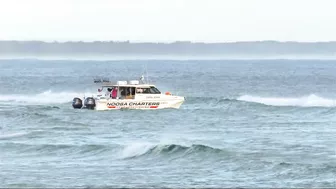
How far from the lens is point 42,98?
8519cm

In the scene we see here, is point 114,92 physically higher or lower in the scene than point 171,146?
higher

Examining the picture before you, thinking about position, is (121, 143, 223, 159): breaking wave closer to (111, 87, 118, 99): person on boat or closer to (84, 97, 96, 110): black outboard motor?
(84, 97, 96, 110): black outboard motor

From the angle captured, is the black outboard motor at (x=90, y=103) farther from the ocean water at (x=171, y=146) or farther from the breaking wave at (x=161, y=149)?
the breaking wave at (x=161, y=149)

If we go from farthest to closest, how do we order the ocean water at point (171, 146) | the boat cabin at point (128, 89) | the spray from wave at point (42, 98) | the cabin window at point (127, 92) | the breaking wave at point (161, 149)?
the spray from wave at point (42, 98) < the cabin window at point (127, 92) < the boat cabin at point (128, 89) < the breaking wave at point (161, 149) < the ocean water at point (171, 146)

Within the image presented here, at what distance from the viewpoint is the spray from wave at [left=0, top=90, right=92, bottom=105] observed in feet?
263

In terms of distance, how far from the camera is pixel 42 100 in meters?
82.6

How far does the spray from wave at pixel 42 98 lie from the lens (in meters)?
80.3

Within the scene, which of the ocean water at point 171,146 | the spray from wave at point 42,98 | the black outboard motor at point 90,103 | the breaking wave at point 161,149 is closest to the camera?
the ocean water at point 171,146

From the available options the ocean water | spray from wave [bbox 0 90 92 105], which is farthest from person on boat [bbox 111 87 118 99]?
spray from wave [bbox 0 90 92 105]

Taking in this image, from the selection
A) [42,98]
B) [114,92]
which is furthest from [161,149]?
[42,98]

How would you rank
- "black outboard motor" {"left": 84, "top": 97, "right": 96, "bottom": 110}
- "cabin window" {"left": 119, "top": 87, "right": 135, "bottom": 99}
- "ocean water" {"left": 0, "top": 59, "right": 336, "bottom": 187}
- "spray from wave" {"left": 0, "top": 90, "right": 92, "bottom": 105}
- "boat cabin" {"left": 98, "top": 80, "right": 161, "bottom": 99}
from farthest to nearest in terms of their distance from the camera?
"spray from wave" {"left": 0, "top": 90, "right": 92, "bottom": 105} → "cabin window" {"left": 119, "top": 87, "right": 135, "bottom": 99} → "black outboard motor" {"left": 84, "top": 97, "right": 96, "bottom": 110} → "boat cabin" {"left": 98, "top": 80, "right": 161, "bottom": 99} → "ocean water" {"left": 0, "top": 59, "right": 336, "bottom": 187}

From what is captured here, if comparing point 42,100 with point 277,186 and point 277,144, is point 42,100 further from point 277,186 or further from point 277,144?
point 277,186

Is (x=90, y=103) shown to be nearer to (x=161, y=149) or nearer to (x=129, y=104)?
(x=129, y=104)

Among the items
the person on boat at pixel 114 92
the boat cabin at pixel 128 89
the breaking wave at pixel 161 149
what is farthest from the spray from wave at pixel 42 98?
the breaking wave at pixel 161 149
